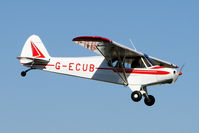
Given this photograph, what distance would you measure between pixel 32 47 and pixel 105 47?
5.87 m

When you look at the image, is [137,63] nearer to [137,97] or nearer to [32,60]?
[137,97]

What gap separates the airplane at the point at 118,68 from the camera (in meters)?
16.5

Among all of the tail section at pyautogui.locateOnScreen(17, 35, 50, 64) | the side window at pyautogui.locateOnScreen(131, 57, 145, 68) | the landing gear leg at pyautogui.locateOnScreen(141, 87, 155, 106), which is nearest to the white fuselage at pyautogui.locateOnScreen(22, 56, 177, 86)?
the side window at pyautogui.locateOnScreen(131, 57, 145, 68)

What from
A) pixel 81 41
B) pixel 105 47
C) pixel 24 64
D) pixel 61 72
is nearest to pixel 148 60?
pixel 105 47

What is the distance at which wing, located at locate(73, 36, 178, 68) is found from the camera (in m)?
15.5

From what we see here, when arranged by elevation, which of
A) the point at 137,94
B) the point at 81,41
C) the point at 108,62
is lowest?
the point at 137,94

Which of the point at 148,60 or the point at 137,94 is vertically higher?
the point at 148,60

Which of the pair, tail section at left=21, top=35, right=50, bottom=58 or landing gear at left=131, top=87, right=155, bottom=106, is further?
tail section at left=21, top=35, right=50, bottom=58

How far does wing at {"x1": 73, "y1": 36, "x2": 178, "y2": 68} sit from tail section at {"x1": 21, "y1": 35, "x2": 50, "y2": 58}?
4.25 metres

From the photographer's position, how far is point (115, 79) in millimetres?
17547

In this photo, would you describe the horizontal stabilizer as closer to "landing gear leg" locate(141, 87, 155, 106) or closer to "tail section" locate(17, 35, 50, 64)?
"tail section" locate(17, 35, 50, 64)

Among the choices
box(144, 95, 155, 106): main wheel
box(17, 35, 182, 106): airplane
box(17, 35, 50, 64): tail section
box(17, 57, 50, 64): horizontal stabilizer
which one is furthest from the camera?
box(17, 35, 50, 64): tail section

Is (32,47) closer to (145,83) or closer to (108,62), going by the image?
(108,62)

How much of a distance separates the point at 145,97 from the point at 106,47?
9.37 feet
